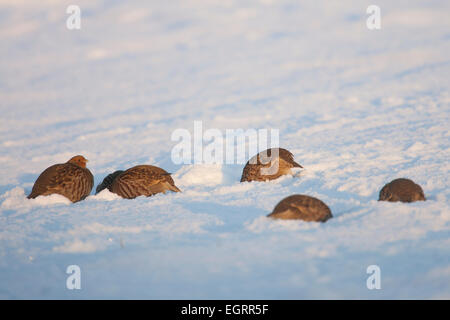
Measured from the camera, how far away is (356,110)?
10.6 meters

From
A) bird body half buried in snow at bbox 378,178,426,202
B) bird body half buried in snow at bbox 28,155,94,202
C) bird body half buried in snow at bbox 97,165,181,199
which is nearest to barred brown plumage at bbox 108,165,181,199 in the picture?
bird body half buried in snow at bbox 97,165,181,199

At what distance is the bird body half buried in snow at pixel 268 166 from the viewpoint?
5.80m

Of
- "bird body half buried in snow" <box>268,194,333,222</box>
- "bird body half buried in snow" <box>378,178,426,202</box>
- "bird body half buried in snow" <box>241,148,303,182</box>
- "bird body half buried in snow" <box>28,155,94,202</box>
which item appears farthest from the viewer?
"bird body half buried in snow" <box>241,148,303,182</box>

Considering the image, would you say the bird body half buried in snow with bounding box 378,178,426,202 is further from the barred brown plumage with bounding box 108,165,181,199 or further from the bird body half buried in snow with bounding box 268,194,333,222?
the barred brown plumage with bounding box 108,165,181,199

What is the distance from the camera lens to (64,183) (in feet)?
17.9

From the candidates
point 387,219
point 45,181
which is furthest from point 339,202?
point 45,181

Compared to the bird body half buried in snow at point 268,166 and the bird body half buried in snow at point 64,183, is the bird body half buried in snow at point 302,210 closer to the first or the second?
the bird body half buried in snow at point 268,166

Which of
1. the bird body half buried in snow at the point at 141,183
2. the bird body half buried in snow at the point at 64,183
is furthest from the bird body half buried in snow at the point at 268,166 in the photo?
the bird body half buried in snow at the point at 64,183

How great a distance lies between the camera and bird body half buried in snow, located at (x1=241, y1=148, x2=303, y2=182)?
19.0ft

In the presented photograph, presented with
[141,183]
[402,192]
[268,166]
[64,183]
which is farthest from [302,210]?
[64,183]

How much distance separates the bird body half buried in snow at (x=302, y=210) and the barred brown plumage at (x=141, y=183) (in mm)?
1952

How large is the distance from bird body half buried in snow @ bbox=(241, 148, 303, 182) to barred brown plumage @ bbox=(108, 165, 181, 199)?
3.10 feet
